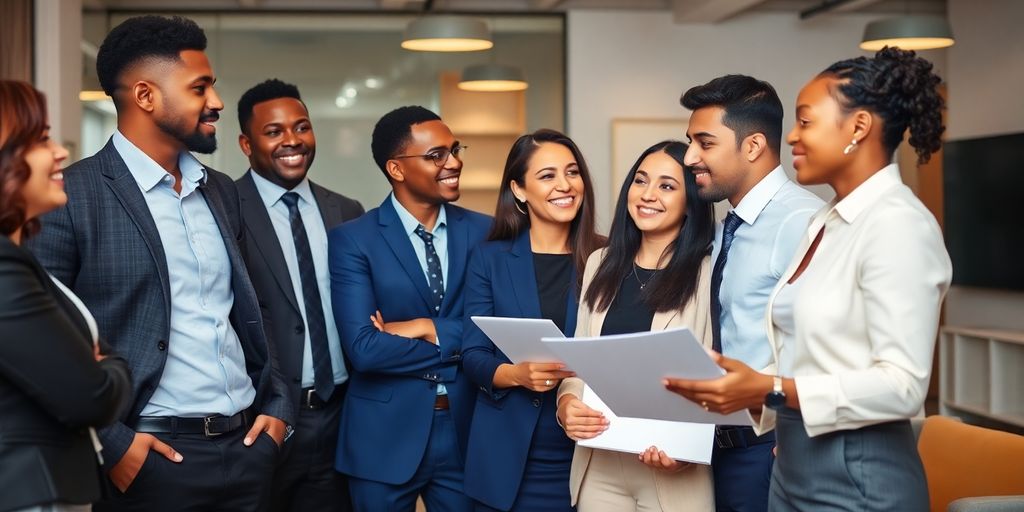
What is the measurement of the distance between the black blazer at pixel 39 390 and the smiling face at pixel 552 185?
5.18ft

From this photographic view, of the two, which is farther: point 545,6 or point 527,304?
point 545,6

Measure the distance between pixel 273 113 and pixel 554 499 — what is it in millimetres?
1745

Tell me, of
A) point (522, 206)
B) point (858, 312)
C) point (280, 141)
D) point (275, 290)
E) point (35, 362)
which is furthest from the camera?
point (280, 141)

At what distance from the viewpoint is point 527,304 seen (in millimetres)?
3174

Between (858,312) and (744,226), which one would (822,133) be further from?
(744,226)

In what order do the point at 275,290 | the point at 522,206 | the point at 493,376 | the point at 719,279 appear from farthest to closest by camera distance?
1. the point at 275,290
2. the point at 522,206
3. the point at 493,376
4. the point at 719,279

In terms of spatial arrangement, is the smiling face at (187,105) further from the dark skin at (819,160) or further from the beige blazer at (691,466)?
the dark skin at (819,160)

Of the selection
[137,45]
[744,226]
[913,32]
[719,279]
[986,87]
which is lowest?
[719,279]

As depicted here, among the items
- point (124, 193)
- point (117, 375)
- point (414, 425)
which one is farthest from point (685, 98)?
point (117, 375)

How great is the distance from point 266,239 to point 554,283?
3.27ft

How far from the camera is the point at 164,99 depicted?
2789 millimetres

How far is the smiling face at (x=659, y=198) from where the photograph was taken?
9.77ft

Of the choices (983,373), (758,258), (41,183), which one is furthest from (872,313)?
(983,373)

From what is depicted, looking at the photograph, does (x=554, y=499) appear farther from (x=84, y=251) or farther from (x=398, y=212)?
(x=84, y=251)
